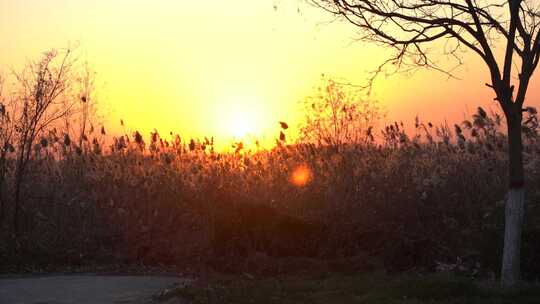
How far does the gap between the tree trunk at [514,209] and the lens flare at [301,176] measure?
22.7 feet

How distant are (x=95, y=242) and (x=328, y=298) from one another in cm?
678

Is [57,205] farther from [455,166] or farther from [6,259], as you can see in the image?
[455,166]

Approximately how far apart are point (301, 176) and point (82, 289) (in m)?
6.91

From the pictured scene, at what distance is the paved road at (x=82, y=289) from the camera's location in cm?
965

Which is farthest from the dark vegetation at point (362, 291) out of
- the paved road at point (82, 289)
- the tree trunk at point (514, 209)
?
the paved road at point (82, 289)

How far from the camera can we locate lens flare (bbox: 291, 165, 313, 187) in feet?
52.0

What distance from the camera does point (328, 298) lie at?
9039mm

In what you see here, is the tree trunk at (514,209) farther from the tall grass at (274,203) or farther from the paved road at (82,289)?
the paved road at (82,289)

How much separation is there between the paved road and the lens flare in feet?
16.6

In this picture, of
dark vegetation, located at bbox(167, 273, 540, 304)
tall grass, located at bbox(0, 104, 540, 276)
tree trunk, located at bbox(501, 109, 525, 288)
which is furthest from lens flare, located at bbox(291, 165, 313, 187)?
tree trunk, located at bbox(501, 109, 525, 288)

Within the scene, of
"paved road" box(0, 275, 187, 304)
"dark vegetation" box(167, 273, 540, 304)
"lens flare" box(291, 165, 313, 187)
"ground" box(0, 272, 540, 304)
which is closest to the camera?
"dark vegetation" box(167, 273, 540, 304)

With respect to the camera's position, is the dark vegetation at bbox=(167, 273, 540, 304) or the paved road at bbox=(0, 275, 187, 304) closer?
the dark vegetation at bbox=(167, 273, 540, 304)

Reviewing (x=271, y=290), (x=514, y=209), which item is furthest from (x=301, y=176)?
(x=514, y=209)

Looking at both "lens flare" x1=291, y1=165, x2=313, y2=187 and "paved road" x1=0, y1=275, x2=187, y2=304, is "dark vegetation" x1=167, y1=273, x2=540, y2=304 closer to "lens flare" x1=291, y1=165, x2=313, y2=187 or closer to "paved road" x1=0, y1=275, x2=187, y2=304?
"paved road" x1=0, y1=275, x2=187, y2=304
